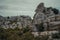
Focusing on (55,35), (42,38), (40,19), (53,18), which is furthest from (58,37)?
(40,19)

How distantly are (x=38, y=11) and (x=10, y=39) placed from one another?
83.3 feet

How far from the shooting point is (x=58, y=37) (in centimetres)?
5772

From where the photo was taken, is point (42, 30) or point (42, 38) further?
point (42, 30)

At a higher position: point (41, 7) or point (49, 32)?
point (41, 7)

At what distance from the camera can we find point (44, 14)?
7650 centimetres

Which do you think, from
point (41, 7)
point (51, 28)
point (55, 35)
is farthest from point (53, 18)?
point (41, 7)

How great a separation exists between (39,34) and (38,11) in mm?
17160

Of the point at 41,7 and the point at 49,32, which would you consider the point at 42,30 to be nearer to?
the point at 49,32

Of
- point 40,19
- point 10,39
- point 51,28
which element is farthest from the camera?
point 40,19

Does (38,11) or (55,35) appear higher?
(38,11)

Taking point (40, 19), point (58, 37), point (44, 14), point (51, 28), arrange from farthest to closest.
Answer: point (44, 14) → point (40, 19) → point (51, 28) → point (58, 37)

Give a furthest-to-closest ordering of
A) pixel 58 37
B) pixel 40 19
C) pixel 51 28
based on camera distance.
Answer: pixel 40 19 → pixel 51 28 → pixel 58 37

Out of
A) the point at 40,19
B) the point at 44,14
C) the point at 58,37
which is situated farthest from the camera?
the point at 44,14

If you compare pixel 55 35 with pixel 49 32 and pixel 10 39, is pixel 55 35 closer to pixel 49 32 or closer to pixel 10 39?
pixel 49 32
